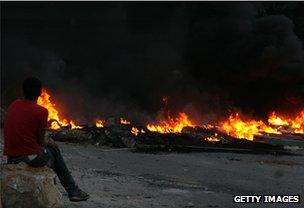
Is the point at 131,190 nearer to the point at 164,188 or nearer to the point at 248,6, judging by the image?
the point at 164,188

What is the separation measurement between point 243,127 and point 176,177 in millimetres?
12353

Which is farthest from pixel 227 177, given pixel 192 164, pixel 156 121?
pixel 156 121

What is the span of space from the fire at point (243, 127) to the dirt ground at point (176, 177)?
5.08m

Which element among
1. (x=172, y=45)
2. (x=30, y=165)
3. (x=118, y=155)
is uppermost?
(x=172, y=45)

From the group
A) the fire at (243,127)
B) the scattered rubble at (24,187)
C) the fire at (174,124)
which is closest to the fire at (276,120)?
the fire at (243,127)

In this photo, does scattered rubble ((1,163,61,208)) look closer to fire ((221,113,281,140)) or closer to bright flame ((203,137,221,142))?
bright flame ((203,137,221,142))

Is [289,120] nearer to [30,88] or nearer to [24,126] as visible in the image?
[30,88]

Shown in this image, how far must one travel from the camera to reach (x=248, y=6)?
88.3 feet

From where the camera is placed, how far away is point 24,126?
5.97 meters

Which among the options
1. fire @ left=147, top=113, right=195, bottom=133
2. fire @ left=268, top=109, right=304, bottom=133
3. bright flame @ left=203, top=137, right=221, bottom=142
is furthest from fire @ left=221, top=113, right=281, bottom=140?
fire @ left=147, top=113, right=195, bottom=133

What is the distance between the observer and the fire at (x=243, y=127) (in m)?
20.8

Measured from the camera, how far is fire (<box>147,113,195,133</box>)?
22.3 m

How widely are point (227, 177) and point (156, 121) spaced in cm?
1327

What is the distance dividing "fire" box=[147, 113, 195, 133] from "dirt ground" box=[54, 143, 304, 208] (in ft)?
20.9
